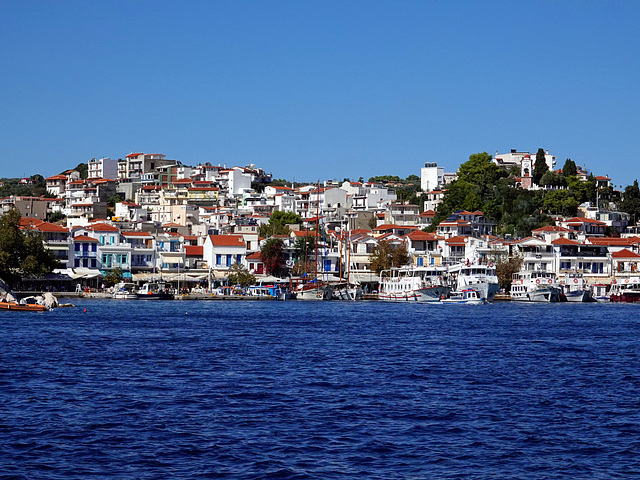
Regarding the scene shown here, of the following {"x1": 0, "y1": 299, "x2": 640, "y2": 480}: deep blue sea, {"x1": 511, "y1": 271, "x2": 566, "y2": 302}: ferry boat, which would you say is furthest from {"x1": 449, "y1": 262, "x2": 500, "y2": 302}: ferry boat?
{"x1": 0, "y1": 299, "x2": 640, "y2": 480}: deep blue sea

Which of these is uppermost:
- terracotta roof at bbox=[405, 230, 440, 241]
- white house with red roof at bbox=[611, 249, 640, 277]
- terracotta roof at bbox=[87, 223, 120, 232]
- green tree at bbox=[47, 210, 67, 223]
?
green tree at bbox=[47, 210, 67, 223]

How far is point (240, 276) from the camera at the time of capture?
88.3 metres

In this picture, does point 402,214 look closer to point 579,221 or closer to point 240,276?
point 579,221

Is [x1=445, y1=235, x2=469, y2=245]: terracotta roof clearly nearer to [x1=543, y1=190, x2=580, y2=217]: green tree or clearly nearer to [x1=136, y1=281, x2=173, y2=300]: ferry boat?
[x1=543, y1=190, x2=580, y2=217]: green tree

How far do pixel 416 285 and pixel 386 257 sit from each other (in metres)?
11.4

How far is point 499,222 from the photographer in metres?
109

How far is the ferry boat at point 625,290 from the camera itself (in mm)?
82812

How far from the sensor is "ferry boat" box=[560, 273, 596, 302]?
8181 centimetres

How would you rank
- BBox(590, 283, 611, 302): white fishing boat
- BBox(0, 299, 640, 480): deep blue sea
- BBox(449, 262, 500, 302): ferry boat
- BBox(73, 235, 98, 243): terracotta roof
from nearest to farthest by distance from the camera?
1. BBox(0, 299, 640, 480): deep blue sea
2. BBox(449, 262, 500, 302): ferry boat
3. BBox(590, 283, 611, 302): white fishing boat
4. BBox(73, 235, 98, 243): terracotta roof

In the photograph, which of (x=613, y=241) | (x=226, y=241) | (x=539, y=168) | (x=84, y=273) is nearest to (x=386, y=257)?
(x=226, y=241)

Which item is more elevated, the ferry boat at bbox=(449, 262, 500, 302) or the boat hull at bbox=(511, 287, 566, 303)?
the ferry boat at bbox=(449, 262, 500, 302)

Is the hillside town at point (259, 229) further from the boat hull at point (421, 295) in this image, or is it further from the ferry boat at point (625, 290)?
the boat hull at point (421, 295)

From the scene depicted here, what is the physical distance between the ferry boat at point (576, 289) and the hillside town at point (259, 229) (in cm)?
182

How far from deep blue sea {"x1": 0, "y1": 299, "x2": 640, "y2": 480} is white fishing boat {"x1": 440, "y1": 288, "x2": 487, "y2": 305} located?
3071 cm
